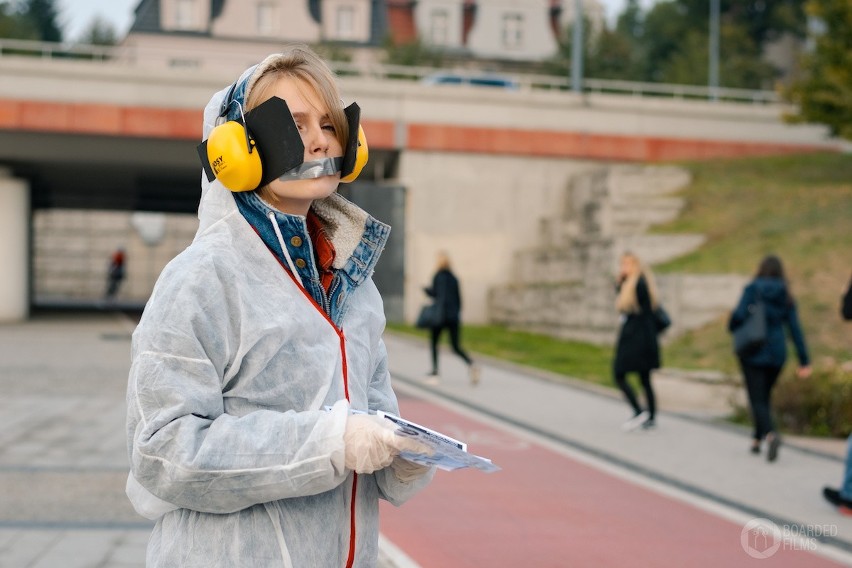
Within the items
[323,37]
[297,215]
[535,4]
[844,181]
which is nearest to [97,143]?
[844,181]

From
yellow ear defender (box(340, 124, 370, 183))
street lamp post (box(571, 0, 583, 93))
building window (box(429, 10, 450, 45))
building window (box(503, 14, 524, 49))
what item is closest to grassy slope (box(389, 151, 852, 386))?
street lamp post (box(571, 0, 583, 93))

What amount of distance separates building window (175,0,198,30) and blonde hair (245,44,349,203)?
211 ft

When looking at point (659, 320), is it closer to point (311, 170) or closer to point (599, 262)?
point (311, 170)

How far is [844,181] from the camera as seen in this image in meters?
30.9

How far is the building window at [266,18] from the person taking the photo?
6688cm

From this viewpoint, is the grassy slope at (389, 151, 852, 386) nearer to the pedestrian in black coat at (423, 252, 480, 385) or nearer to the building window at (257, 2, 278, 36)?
the pedestrian in black coat at (423, 252, 480, 385)

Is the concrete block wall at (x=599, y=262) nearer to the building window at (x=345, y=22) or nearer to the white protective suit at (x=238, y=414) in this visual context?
the white protective suit at (x=238, y=414)

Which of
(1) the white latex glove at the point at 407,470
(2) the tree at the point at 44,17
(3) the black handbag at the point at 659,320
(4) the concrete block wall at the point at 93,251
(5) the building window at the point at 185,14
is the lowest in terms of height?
(4) the concrete block wall at the point at 93,251

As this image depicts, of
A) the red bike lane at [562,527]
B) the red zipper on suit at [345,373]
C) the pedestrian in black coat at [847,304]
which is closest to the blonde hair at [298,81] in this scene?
the red zipper on suit at [345,373]

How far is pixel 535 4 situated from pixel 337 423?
72.8 meters

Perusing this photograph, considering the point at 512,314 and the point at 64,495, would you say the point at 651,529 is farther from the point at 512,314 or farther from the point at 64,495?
the point at 512,314

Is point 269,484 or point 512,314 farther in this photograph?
point 512,314

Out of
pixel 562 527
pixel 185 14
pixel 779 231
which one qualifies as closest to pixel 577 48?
pixel 779 231

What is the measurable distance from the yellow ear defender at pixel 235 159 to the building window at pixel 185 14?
64511 mm
